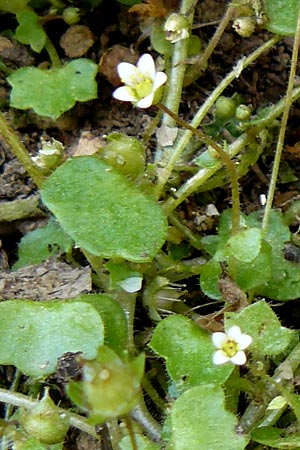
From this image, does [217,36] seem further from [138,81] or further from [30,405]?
[30,405]

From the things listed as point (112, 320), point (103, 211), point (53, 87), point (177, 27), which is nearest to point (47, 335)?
point (112, 320)

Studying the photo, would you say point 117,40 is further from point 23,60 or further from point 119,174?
point 119,174

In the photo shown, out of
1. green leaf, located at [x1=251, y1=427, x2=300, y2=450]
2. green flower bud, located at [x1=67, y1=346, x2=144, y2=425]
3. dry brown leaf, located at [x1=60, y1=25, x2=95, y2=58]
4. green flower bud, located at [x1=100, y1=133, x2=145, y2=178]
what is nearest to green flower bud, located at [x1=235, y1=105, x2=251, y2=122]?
green flower bud, located at [x1=100, y1=133, x2=145, y2=178]

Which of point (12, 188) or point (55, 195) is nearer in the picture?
point (55, 195)

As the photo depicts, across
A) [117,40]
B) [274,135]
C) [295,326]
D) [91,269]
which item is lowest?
[295,326]

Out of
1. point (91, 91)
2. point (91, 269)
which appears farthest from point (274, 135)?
point (91, 269)

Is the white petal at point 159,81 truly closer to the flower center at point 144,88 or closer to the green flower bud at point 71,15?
the flower center at point 144,88
